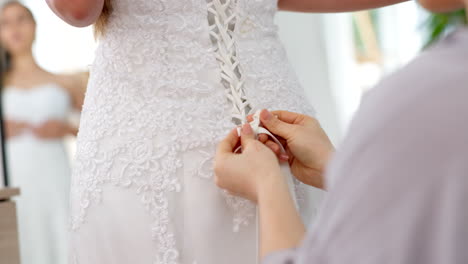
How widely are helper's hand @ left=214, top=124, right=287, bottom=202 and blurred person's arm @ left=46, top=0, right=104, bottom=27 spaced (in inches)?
12.1

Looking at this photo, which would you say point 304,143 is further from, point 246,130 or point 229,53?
point 229,53

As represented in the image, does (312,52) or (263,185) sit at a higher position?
(312,52)

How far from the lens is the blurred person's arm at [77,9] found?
42.6 inches

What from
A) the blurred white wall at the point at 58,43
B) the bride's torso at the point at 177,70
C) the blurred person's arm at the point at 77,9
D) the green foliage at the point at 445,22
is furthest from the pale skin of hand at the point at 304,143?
the green foliage at the point at 445,22

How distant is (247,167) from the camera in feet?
2.95

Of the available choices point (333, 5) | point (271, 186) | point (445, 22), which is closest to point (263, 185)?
point (271, 186)

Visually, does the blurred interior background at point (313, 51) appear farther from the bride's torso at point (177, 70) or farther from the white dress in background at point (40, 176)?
the bride's torso at point (177, 70)

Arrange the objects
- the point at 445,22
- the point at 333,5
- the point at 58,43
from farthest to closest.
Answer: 1. the point at 445,22
2. the point at 58,43
3. the point at 333,5

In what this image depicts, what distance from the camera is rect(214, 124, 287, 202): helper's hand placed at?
86 cm

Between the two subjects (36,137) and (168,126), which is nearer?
(168,126)

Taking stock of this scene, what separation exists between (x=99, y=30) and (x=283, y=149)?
0.42 meters

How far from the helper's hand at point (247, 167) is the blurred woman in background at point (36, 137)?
3.40 metres

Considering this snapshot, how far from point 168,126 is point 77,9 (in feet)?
0.76

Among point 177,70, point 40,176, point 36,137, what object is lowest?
point 40,176
